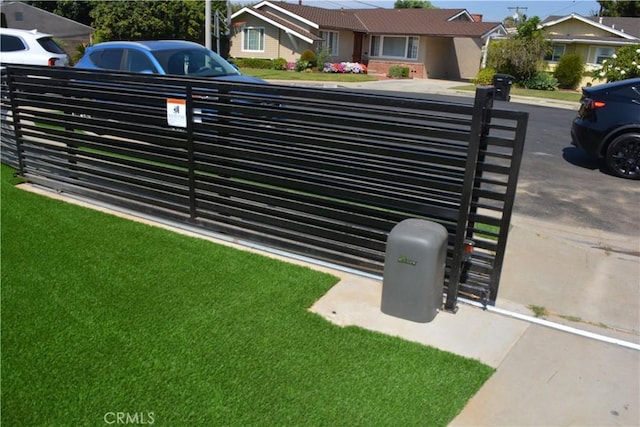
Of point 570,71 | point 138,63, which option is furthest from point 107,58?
point 570,71

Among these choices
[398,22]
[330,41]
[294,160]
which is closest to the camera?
[294,160]

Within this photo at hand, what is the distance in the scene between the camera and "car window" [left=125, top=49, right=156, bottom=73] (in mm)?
9812

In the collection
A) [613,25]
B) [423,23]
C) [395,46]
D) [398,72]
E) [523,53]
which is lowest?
[398,72]

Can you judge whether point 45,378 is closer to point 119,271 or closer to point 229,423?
point 229,423

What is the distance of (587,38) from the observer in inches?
1294

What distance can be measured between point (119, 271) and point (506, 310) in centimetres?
314

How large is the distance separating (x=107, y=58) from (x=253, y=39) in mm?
28538

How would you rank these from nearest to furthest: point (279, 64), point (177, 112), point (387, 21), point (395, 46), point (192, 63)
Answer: point (177, 112) < point (192, 63) < point (279, 64) < point (395, 46) < point (387, 21)


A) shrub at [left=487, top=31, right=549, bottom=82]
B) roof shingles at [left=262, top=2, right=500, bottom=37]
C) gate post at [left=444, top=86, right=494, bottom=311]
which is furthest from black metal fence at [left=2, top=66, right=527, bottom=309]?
roof shingles at [left=262, top=2, right=500, bottom=37]

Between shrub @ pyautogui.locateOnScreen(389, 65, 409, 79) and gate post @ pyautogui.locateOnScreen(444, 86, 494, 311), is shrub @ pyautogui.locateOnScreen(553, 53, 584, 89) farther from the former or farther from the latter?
gate post @ pyautogui.locateOnScreen(444, 86, 494, 311)

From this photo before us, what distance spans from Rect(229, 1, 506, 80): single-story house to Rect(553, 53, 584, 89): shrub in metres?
7.50

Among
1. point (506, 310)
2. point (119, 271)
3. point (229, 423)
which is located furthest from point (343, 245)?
point (229, 423)

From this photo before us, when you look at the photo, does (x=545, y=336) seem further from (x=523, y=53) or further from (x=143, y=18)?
(x=143, y=18)

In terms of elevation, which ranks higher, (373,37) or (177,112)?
(373,37)
